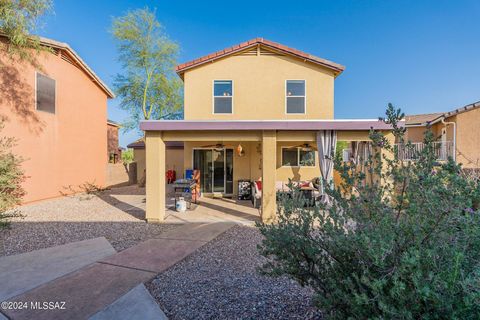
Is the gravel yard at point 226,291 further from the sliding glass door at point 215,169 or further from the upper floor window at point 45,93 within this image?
the upper floor window at point 45,93

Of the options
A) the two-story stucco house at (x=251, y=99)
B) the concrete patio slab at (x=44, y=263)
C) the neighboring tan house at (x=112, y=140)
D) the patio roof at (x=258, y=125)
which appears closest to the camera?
the concrete patio slab at (x=44, y=263)

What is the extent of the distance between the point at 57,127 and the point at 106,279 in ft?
35.1

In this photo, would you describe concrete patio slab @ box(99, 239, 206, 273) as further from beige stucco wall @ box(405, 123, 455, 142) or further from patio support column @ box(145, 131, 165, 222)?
beige stucco wall @ box(405, 123, 455, 142)

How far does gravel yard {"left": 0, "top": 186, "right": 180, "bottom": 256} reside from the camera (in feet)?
18.8

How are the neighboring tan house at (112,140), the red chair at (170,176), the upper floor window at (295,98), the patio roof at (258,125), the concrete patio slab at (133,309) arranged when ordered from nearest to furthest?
1. the concrete patio slab at (133,309)
2. the patio roof at (258,125)
3. the upper floor window at (295,98)
4. the red chair at (170,176)
5. the neighboring tan house at (112,140)

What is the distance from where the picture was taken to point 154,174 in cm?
744

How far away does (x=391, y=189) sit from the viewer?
7.37 ft

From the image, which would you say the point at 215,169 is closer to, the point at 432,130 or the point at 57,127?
the point at 57,127

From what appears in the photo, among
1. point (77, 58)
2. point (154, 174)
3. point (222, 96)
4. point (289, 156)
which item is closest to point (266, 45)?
point (222, 96)

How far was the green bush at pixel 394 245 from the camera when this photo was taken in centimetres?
152

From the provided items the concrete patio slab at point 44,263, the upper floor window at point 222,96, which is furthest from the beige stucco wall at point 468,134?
the concrete patio slab at point 44,263

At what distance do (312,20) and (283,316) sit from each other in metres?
18.4

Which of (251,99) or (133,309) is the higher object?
(251,99)

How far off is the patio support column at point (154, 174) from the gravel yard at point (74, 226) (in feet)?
1.50
